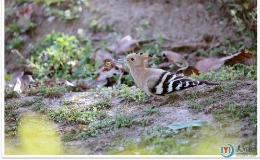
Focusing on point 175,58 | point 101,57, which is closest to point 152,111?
point 175,58

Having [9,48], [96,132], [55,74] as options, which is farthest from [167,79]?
[9,48]

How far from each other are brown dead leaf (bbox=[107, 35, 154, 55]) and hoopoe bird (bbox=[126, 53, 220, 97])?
6.82 feet

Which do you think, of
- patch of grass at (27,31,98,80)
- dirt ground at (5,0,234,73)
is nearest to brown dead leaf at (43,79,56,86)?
patch of grass at (27,31,98,80)

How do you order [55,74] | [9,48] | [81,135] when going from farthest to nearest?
1. [9,48]
2. [55,74]
3. [81,135]

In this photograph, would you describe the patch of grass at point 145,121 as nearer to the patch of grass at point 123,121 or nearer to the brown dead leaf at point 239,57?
the patch of grass at point 123,121

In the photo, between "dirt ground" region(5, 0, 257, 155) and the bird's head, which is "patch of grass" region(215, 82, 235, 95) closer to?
"dirt ground" region(5, 0, 257, 155)

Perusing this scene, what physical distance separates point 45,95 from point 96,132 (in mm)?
1485

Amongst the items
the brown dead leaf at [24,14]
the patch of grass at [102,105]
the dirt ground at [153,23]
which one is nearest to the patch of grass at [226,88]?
the patch of grass at [102,105]

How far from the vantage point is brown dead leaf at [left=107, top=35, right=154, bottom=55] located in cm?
705

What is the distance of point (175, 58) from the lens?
261 inches

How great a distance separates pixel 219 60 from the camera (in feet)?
20.2

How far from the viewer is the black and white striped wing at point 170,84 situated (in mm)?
4586

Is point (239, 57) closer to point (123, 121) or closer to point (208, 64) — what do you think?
point (208, 64)

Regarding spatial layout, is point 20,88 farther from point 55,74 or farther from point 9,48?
point 9,48
